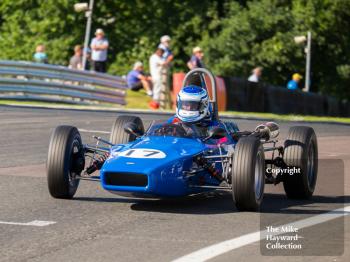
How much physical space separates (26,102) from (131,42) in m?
20.4

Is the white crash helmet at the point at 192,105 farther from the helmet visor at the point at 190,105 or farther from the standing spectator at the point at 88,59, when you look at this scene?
the standing spectator at the point at 88,59

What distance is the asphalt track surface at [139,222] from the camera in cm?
923

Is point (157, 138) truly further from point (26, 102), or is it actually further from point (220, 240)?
point (26, 102)

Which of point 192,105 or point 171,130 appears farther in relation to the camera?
point 192,105

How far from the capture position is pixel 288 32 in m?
47.3

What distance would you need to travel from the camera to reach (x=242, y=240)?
9.88 metres

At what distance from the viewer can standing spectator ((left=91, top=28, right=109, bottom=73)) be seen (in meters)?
32.2

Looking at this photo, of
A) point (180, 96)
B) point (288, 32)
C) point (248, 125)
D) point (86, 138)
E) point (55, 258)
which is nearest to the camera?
point (55, 258)

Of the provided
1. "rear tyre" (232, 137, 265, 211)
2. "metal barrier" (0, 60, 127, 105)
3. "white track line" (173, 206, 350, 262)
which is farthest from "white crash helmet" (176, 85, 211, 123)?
"metal barrier" (0, 60, 127, 105)

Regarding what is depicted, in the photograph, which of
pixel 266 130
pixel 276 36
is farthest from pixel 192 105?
pixel 276 36

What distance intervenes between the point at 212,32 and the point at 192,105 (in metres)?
36.8

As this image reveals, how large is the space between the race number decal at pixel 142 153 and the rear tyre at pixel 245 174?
2.46 feet

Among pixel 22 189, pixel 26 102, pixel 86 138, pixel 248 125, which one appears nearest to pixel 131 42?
pixel 26 102

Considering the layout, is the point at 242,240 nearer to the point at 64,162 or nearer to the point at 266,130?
the point at 64,162
